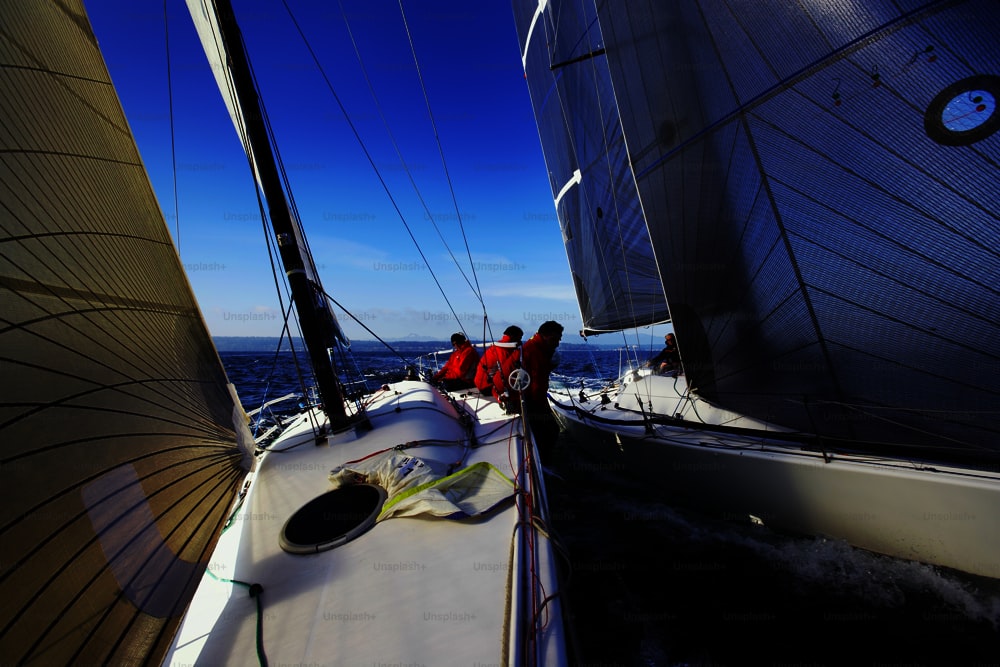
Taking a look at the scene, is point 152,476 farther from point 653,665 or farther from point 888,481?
point 888,481

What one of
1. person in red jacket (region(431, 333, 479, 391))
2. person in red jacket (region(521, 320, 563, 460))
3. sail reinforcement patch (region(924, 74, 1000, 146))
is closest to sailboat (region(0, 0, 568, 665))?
person in red jacket (region(521, 320, 563, 460))

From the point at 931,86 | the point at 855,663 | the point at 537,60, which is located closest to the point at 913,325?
the point at 931,86

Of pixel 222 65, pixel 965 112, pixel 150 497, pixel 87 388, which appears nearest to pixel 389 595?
pixel 150 497

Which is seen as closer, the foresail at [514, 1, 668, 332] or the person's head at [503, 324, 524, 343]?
the person's head at [503, 324, 524, 343]

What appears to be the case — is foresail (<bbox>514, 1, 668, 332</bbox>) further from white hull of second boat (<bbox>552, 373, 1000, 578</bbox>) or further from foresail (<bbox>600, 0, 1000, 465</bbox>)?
white hull of second boat (<bbox>552, 373, 1000, 578</bbox>)

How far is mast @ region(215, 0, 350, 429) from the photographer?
9.93 ft

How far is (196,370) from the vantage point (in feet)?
6.64

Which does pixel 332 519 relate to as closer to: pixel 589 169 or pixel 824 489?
pixel 824 489

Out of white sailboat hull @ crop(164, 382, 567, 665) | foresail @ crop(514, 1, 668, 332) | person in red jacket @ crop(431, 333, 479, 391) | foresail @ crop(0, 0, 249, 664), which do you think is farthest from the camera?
person in red jacket @ crop(431, 333, 479, 391)

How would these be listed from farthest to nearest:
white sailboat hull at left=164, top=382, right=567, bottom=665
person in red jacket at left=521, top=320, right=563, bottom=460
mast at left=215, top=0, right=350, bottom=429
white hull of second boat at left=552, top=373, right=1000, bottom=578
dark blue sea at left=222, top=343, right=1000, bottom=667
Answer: person in red jacket at left=521, top=320, right=563, bottom=460 → mast at left=215, top=0, right=350, bottom=429 → white hull of second boat at left=552, top=373, right=1000, bottom=578 → dark blue sea at left=222, top=343, right=1000, bottom=667 → white sailboat hull at left=164, top=382, right=567, bottom=665

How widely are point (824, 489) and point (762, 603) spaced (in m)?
0.89

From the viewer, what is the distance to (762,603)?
2.37m

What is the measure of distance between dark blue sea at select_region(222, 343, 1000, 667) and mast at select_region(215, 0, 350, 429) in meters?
2.32

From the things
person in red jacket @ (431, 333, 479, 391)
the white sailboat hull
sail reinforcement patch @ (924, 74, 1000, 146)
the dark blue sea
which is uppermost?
sail reinforcement patch @ (924, 74, 1000, 146)
